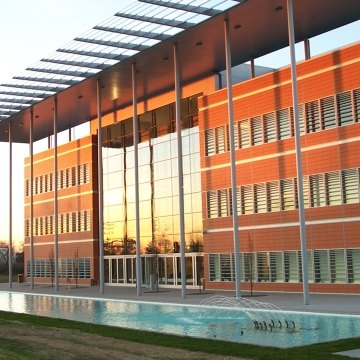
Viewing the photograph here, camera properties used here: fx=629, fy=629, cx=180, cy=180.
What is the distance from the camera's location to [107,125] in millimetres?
45031

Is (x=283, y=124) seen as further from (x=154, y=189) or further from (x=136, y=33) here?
(x=154, y=189)

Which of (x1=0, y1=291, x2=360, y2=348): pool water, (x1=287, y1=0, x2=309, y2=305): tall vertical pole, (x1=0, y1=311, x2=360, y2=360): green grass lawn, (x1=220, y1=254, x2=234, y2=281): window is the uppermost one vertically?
(x1=287, y1=0, x2=309, y2=305): tall vertical pole

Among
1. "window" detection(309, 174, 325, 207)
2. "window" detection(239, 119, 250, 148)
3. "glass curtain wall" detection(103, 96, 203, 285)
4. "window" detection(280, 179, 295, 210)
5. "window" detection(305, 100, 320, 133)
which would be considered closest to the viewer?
"window" detection(309, 174, 325, 207)

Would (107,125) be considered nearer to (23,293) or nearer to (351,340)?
(23,293)

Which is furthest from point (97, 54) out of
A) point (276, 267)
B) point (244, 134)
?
point (276, 267)

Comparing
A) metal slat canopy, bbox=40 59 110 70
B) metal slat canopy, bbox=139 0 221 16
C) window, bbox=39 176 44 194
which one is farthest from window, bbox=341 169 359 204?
window, bbox=39 176 44 194

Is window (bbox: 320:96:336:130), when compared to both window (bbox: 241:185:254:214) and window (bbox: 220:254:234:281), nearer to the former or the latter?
window (bbox: 241:185:254:214)

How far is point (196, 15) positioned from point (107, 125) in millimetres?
19400

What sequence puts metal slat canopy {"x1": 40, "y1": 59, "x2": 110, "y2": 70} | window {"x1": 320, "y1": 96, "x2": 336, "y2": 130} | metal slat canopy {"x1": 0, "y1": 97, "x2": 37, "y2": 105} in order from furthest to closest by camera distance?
1. metal slat canopy {"x1": 0, "y1": 97, "x2": 37, "y2": 105}
2. metal slat canopy {"x1": 40, "y1": 59, "x2": 110, "y2": 70}
3. window {"x1": 320, "y1": 96, "x2": 336, "y2": 130}

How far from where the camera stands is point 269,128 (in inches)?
1205

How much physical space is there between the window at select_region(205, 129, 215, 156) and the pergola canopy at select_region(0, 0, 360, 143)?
3.63 metres

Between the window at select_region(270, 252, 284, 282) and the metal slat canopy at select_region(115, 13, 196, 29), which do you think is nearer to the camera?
the metal slat canopy at select_region(115, 13, 196, 29)

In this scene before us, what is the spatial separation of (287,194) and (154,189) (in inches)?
490

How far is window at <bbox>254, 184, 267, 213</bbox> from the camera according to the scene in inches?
1211
